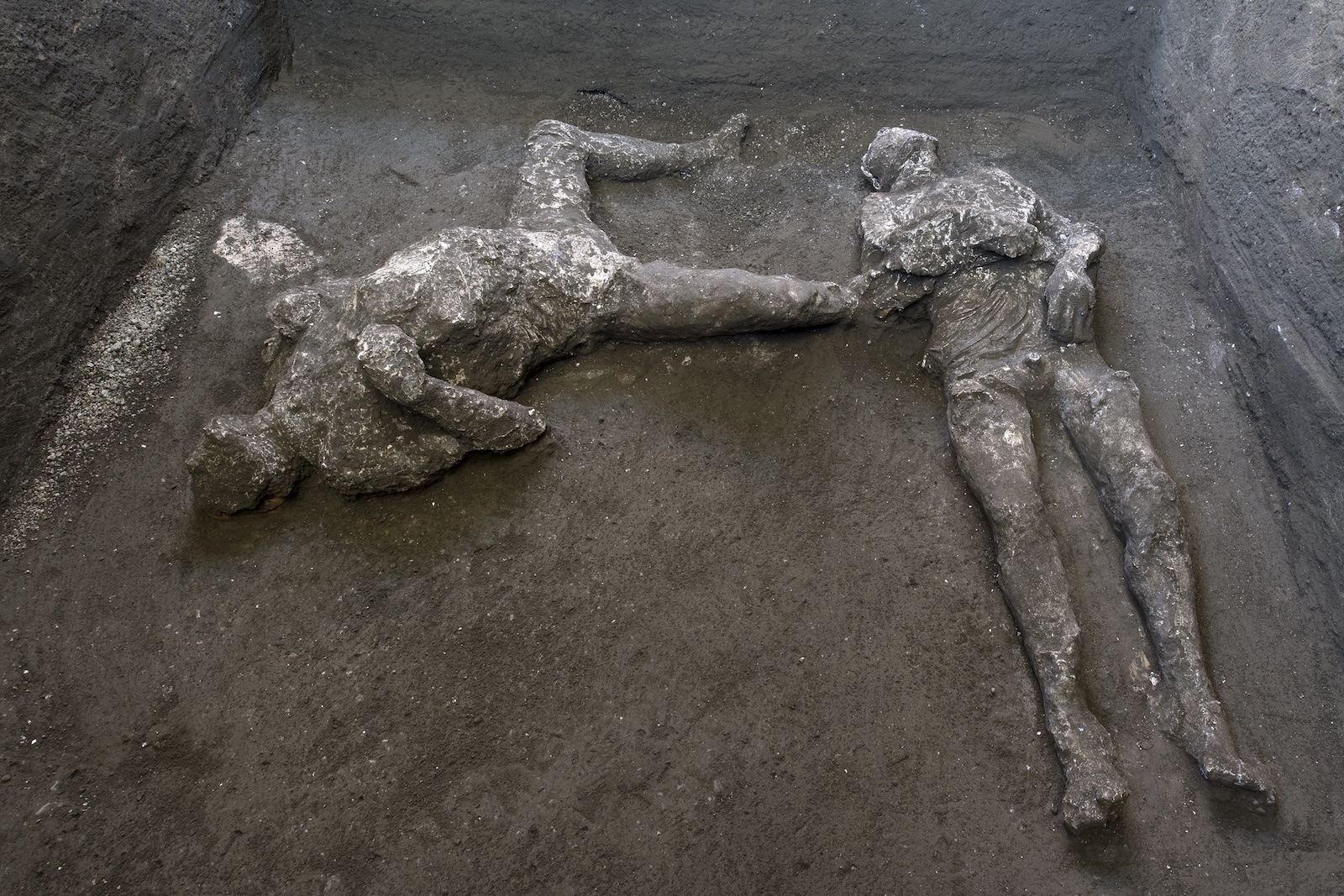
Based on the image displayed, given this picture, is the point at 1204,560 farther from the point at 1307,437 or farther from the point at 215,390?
the point at 215,390

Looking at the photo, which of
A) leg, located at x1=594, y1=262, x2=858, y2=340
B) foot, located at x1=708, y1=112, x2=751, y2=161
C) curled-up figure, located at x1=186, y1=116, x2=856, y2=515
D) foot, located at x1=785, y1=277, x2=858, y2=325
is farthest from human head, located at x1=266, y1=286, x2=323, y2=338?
foot, located at x1=708, y1=112, x2=751, y2=161

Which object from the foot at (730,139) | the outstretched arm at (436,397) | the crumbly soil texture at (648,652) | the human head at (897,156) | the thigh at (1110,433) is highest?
the human head at (897,156)

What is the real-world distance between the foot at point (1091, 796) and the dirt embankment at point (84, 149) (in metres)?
3.67

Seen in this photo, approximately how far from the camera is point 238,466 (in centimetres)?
316

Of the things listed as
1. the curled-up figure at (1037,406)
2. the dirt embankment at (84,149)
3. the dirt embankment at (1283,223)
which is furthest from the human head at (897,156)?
the dirt embankment at (84,149)

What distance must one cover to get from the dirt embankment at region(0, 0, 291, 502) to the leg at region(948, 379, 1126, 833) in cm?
336

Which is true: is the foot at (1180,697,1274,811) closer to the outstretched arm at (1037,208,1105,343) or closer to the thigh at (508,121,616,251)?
the outstretched arm at (1037,208,1105,343)

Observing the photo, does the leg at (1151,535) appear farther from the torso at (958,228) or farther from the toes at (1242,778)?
the torso at (958,228)

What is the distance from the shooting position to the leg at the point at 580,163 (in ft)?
12.9

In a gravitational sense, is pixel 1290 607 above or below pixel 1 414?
above

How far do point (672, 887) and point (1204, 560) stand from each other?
2.14m

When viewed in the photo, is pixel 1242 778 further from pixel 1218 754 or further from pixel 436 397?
pixel 436 397

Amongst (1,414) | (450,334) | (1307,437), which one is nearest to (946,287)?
(1307,437)

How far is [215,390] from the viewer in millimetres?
3562
